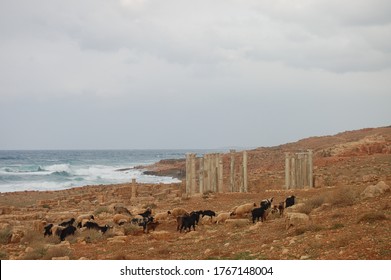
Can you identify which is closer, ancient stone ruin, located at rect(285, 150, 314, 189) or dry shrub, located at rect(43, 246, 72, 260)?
dry shrub, located at rect(43, 246, 72, 260)

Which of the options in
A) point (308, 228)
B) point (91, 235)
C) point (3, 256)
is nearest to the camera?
point (308, 228)

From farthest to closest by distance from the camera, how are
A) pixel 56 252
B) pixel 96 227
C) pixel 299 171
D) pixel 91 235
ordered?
pixel 299 171 → pixel 96 227 → pixel 91 235 → pixel 56 252

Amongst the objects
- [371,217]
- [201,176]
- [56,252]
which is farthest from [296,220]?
[201,176]

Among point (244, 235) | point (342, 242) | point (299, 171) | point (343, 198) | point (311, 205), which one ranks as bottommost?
point (244, 235)

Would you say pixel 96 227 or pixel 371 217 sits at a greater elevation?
pixel 371 217

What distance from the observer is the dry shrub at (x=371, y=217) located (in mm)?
9406

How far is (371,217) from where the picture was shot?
949cm

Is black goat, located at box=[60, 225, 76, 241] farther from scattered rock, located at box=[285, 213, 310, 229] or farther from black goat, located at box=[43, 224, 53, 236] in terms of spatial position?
scattered rock, located at box=[285, 213, 310, 229]

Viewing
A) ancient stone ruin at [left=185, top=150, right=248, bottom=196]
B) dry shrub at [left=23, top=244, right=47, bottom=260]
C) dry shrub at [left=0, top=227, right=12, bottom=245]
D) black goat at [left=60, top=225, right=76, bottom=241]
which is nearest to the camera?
dry shrub at [left=23, top=244, right=47, bottom=260]

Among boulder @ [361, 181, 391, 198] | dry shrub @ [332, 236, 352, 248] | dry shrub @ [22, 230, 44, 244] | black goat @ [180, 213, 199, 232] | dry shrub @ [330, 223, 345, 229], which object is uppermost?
boulder @ [361, 181, 391, 198]

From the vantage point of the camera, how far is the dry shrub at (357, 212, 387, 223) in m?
9.41

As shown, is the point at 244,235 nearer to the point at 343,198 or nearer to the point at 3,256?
the point at 343,198

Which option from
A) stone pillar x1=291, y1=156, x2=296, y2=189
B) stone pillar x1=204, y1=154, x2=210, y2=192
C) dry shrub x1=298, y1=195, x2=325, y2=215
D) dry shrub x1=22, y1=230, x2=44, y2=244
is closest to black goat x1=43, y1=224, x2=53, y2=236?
dry shrub x1=22, y1=230, x2=44, y2=244

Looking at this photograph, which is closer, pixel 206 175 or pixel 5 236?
pixel 5 236
